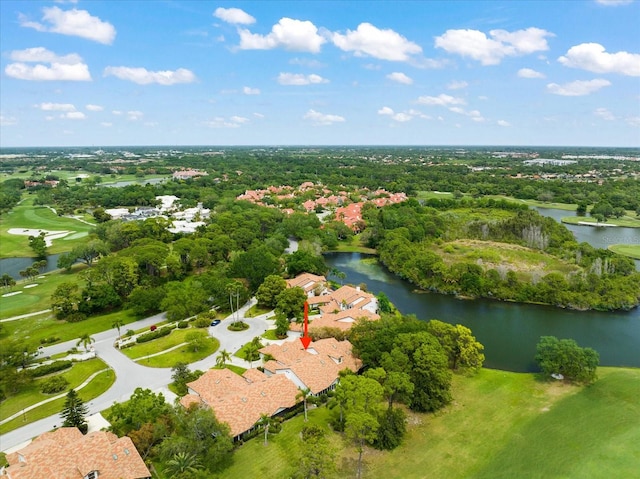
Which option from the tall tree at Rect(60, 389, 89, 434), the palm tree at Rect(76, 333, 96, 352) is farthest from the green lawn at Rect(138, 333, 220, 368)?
the tall tree at Rect(60, 389, 89, 434)

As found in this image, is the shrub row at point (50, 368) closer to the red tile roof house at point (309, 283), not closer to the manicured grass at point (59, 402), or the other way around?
the manicured grass at point (59, 402)

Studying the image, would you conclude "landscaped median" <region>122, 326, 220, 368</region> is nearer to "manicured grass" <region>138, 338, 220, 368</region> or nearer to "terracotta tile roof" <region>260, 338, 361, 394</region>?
"manicured grass" <region>138, 338, 220, 368</region>

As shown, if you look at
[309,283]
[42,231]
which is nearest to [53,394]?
[309,283]

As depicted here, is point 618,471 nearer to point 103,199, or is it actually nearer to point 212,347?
point 212,347

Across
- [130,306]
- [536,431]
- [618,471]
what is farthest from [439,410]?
[130,306]

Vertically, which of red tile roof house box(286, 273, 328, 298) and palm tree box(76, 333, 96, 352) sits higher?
red tile roof house box(286, 273, 328, 298)

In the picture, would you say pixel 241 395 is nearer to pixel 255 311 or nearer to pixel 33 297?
pixel 255 311
